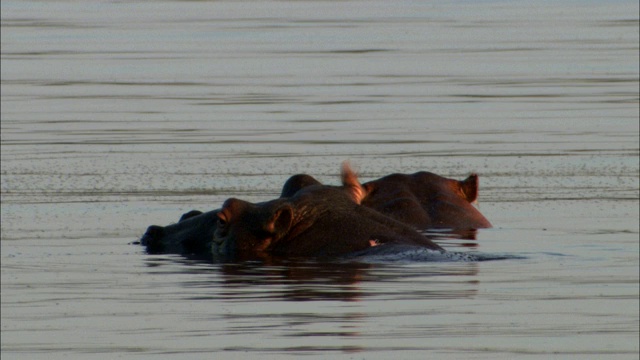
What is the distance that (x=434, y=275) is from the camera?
9.74 meters

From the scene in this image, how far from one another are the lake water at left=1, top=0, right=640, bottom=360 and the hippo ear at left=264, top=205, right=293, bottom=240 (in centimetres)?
36

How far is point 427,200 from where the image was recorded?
42.2 feet

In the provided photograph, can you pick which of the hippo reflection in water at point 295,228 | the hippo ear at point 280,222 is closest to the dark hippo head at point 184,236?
the hippo reflection in water at point 295,228

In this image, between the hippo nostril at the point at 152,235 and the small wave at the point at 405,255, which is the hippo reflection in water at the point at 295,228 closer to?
the hippo nostril at the point at 152,235

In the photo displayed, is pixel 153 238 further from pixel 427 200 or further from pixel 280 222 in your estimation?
pixel 427 200

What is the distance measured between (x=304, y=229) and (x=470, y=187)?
2485 mm

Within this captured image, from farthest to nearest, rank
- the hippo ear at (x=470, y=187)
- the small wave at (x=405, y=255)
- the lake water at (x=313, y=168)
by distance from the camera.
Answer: the hippo ear at (x=470, y=187) → the small wave at (x=405, y=255) → the lake water at (x=313, y=168)

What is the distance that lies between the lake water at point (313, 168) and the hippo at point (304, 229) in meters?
0.29

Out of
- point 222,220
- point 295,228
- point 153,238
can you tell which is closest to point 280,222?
point 295,228

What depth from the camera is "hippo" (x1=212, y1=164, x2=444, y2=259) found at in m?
10.6

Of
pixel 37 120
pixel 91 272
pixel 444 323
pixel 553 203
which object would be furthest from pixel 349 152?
pixel 444 323

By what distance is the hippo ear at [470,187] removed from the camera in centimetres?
1286

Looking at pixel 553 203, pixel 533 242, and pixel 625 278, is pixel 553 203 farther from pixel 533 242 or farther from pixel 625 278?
pixel 625 278

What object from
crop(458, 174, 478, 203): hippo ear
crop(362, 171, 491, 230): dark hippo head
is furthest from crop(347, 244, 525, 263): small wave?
crop(458, 174, 478, 203): hippo ear
